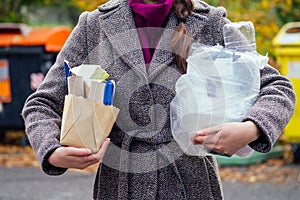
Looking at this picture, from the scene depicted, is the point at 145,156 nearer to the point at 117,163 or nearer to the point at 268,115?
the point at 117,163

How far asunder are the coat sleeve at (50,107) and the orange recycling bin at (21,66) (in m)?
6.19

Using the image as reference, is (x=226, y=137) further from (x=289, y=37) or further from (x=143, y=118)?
(x=289, y=37)

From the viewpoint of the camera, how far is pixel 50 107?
231 cm

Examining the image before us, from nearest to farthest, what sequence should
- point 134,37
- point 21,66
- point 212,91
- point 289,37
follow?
point 212,91 → point 134,37 → point 289,37 → point 21,66

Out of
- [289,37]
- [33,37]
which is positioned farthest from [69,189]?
[289,37]

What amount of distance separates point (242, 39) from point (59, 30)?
6725mm

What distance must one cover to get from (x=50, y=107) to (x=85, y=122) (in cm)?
29

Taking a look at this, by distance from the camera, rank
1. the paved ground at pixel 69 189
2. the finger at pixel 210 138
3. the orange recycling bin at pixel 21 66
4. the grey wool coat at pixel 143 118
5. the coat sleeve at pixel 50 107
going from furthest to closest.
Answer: the orange recycling bin at pixel 21 66 < the paved ground at pixel 69 189 < the grey wool coat at pixel 143 118 < the coat sleeve at pixel 50 107 < the finger at pixel 210 138

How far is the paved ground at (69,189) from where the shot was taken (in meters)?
6.66

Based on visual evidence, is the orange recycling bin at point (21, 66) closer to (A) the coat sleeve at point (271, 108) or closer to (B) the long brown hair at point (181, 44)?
(B) the long brown hair at point (181, 44)

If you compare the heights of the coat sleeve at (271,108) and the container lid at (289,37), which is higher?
the coat sleeve at (271,108)

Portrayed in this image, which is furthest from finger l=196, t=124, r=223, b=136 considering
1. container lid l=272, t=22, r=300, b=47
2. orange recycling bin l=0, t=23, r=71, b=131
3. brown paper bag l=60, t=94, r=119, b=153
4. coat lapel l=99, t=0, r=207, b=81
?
orange recycling bin l=0, t=23, r=71, b=131

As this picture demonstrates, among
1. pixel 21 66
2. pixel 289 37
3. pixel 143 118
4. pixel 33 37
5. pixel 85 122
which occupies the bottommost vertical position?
pixel 21 66

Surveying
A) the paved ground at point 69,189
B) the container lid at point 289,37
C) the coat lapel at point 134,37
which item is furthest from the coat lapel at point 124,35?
the container lid at point 289,37
